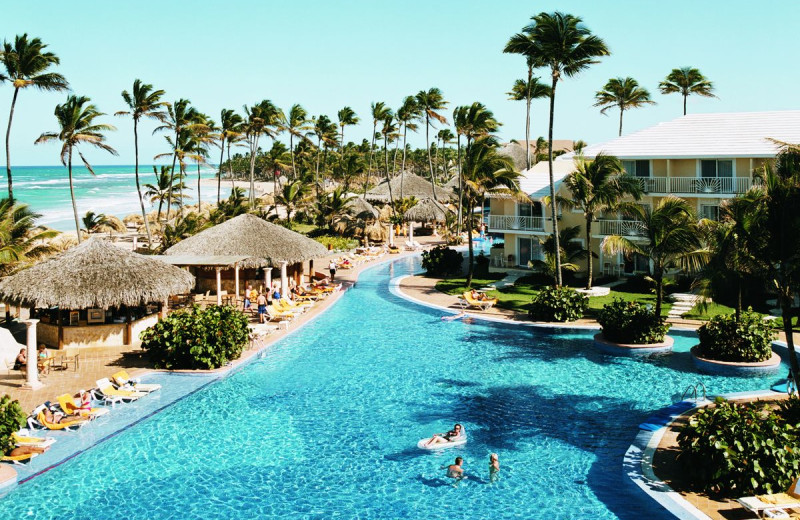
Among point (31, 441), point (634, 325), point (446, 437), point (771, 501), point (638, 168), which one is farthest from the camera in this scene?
point (638, 168)

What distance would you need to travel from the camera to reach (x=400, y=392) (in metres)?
18.6

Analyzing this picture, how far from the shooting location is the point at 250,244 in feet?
104

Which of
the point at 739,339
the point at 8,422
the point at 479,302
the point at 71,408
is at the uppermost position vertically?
the point at 479,302

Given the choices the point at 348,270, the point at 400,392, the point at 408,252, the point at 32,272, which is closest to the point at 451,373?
the point at 400,392

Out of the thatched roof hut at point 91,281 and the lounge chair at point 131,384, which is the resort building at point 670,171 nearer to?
the thatched roof hut at point 91,281

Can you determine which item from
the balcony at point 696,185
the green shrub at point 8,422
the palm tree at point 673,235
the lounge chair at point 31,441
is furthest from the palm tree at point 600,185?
the green shrub at point 8,422

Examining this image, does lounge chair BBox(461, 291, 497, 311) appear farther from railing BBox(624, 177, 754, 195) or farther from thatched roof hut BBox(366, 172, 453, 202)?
thatched roof hut BBox(366, 172, 453, 202)

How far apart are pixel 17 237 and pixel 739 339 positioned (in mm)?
25100

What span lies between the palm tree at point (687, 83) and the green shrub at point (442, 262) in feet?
85.2

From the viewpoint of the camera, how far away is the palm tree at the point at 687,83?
50.8 meters

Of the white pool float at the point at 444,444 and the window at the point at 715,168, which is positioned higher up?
the window at the point at 715,168

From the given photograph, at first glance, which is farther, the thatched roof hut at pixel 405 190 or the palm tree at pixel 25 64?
the thatched roof hut at pixel 405 190

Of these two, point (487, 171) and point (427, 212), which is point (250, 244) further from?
point (427, 212)

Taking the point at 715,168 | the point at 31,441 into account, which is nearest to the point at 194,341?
the point at 31,441
